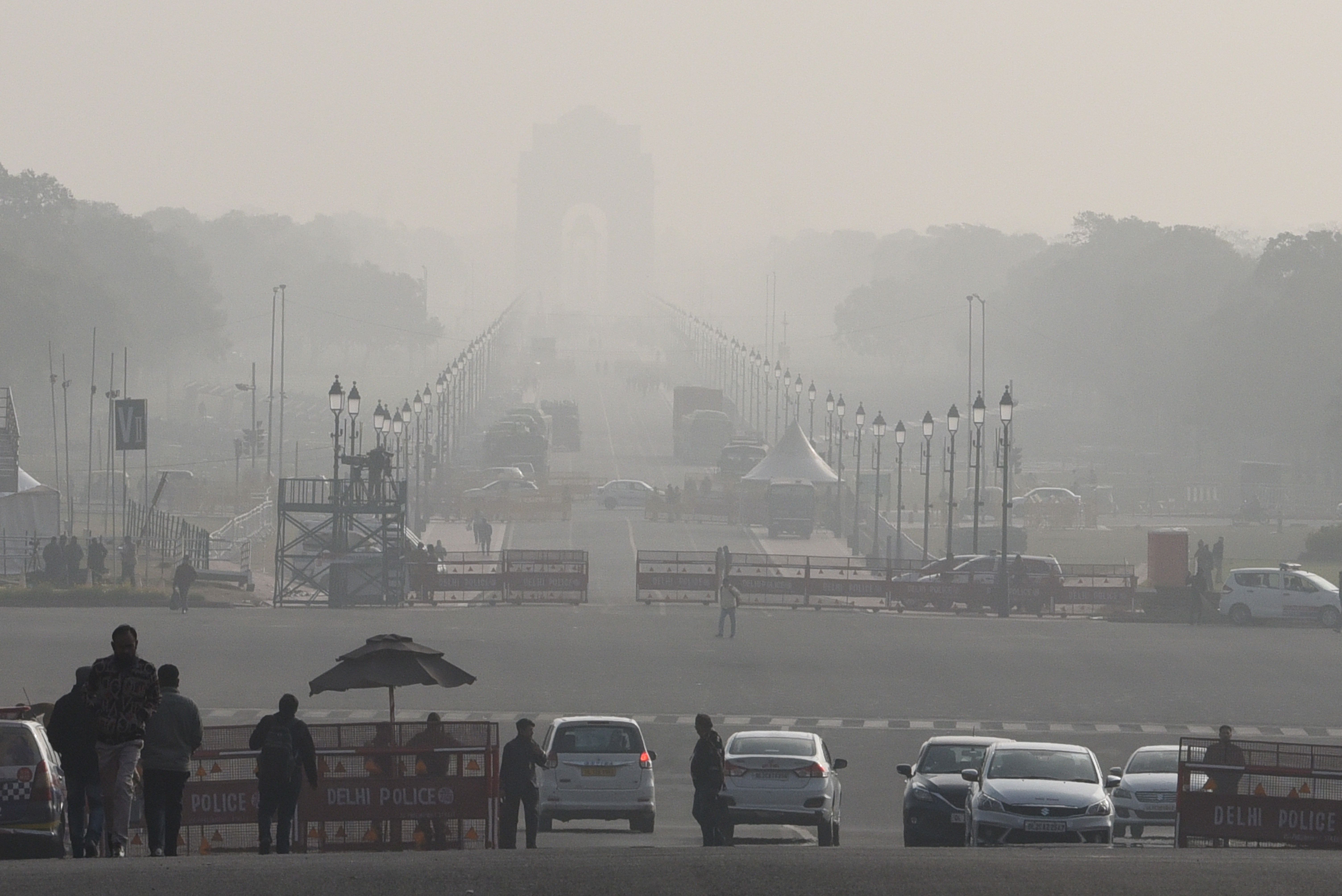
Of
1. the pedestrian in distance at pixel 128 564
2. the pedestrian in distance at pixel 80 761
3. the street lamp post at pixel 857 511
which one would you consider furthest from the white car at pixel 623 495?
the pedestrian in distance at pixel 80 761

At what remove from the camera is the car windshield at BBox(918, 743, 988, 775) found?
1970cm

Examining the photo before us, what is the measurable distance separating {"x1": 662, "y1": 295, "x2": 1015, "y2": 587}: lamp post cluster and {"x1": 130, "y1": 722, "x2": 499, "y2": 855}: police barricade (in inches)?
1042

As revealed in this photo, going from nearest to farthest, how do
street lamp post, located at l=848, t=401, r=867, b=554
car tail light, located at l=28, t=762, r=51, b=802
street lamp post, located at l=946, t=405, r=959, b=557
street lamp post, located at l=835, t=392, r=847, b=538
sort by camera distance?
car tail light, located at l=28, t=762, r=51, b=802
street lamp post, located at l=946, t=405, r=959, b=557
street lamp post, located at l=848, t=401, r=867, b=554
street lamp post, located at l=835, t=392, r=847, b=538

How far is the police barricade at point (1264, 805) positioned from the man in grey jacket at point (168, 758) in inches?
310

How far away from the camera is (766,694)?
97.1ft

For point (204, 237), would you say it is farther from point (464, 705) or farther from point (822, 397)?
point (464, 705)

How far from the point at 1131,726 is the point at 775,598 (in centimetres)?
1737

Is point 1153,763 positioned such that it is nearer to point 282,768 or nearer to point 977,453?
point 282,768

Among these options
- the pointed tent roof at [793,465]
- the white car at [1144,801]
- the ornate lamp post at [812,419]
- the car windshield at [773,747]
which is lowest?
→ the white car at [1144,801]

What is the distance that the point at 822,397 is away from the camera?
151 m

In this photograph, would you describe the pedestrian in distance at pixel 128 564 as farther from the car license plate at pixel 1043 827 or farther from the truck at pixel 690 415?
the truck at pixel 690 415

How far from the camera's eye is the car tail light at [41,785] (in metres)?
13.7

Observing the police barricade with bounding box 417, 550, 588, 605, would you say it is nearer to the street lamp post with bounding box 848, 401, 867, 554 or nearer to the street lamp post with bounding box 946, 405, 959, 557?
the street lamp post with bounding box 946, 405, 959, 557

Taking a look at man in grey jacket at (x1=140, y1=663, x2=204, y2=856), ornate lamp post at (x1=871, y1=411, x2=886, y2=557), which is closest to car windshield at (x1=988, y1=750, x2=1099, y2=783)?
man in grey jacket at (x1=140, y1=663, x2=204, y2=856)
